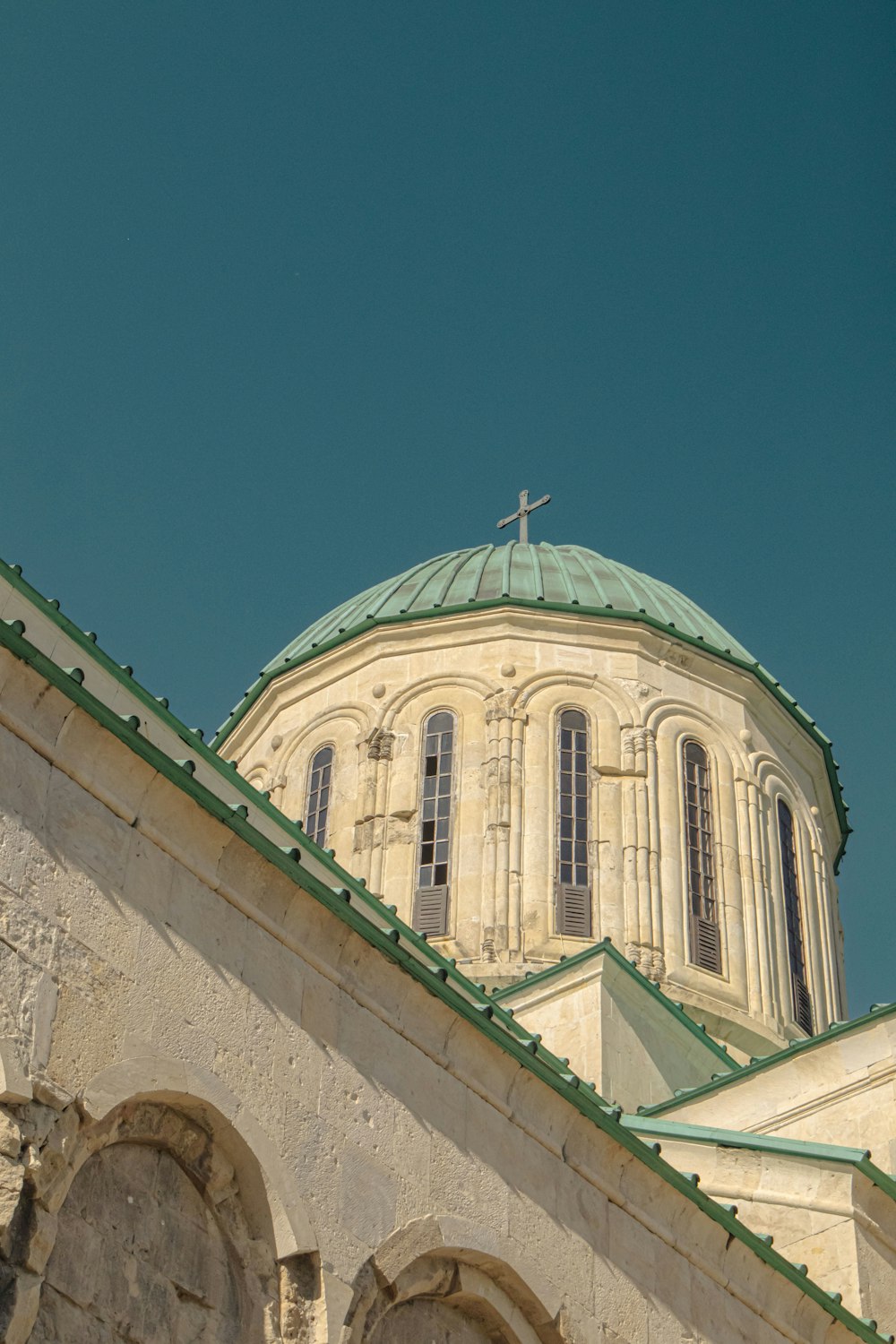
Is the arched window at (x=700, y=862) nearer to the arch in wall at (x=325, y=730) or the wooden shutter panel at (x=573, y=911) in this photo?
the wooden shutter panel at (x=573, y=911)

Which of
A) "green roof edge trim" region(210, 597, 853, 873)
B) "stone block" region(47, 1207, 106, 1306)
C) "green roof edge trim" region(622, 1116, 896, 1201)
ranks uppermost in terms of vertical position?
"green roof edge trim" region(210, 597, 853, 873)

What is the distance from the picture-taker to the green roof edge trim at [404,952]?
8.60 meters

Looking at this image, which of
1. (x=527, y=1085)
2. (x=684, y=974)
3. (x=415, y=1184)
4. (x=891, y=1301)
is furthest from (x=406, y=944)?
(x=684, y=974)

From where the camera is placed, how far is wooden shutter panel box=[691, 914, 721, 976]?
68.6 ft

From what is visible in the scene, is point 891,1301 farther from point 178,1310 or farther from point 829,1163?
point 178,1310

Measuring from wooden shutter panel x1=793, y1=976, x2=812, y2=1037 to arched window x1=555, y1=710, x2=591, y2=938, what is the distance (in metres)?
2.64

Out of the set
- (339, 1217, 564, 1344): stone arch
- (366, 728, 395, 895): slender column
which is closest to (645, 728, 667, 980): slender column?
(366, 728, 395, 895): slender column

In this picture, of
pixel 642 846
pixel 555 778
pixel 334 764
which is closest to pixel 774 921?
pixel 642 846

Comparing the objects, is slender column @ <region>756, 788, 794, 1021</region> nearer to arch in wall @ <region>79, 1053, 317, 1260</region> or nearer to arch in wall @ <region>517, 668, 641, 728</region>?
arch in wall @ <region>517, 668, 641, 728</region>

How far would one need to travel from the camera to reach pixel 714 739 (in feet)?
74.1

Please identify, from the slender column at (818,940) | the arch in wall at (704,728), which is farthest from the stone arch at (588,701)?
the slender column at (818,940)

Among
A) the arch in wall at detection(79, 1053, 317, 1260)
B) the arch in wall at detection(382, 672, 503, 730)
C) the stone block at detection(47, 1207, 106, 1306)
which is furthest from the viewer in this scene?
the arch in wall at detection(382, 672, 503, 730)

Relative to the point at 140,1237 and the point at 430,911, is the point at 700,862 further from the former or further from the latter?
the point at 140,1237

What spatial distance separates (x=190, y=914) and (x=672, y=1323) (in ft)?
12.6
